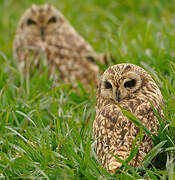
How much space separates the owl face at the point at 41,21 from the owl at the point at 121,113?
3468 mm

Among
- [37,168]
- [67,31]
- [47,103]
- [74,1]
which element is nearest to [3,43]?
[67,31]

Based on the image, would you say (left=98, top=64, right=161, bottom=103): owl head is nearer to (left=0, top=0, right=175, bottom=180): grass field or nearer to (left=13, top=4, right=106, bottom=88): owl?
(left=0, top=0, right=175, bottom=180): grass field

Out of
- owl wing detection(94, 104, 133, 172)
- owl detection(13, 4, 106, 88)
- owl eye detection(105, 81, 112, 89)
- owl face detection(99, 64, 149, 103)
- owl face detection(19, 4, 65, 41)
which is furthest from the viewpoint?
owl face detection(19, 4, 65, 41)

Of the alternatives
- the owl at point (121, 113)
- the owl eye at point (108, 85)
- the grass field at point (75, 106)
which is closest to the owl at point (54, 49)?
the grass field at point (75, 106)

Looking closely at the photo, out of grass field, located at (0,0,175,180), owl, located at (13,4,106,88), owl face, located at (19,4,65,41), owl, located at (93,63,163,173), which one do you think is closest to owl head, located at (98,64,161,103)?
owl, located at (93,63,163,173)

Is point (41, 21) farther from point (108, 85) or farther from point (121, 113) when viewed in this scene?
point (121, 113)

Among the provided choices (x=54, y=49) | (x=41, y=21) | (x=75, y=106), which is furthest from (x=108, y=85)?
(x=41, y=21)

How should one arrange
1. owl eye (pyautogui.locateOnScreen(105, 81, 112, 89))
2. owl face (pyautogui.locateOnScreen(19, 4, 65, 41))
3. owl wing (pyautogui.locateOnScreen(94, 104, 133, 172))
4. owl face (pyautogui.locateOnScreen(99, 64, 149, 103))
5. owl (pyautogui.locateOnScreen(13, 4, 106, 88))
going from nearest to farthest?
1. owl wing (pyautogui.locateOnScreen(94, 104, 133, 172))
2. owl face (pyautogui.locateOnScreen(99, 64, 149, 103))
3. owl eye (pyautogui.locateOnScreen(105, 81, 112, 89))
4. owl (pyautogui.locateOnScreen(13, 4, 106, 88))
5. owl face (pyautogui.locateOnScreen(19, 4, 65, 41))

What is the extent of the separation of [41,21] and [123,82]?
12.5 ft

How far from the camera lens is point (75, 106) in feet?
18.7

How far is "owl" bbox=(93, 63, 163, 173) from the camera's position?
3.74 m

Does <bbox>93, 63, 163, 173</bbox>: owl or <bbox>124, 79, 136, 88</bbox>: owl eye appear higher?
<bbox>124, 79, 136, 88</bbox>: owl eye

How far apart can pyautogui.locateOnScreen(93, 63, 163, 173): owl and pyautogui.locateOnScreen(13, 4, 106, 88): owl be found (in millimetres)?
2598

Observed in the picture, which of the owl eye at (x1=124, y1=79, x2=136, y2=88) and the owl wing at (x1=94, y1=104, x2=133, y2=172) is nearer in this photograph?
the owl wing at (x1=94, y1=104, x2=133, y2=172)
